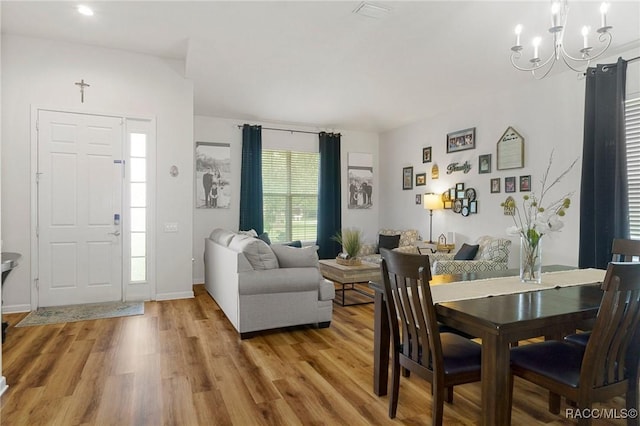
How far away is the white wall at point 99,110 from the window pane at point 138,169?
176mm

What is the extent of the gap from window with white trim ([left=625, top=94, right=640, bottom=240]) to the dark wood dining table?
2.27 m

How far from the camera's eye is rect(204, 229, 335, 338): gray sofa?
11.6 ft

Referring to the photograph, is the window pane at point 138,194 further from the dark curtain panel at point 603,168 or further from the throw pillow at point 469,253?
the dark curtain panel at point 603,168

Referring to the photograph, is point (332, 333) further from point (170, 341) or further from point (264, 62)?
point (264, 62)

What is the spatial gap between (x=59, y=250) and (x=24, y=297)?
2.06 ft

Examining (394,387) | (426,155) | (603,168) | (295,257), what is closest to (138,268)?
(295,257)

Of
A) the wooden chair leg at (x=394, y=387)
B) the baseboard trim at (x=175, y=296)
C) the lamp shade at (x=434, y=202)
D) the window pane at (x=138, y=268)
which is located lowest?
the baseboard trim at (x=175, y=296)

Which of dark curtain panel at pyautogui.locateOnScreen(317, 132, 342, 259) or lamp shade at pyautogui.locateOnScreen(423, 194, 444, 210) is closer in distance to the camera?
lamp shade at pyautogui.locateOnScreen(423, 194, 444, 210)

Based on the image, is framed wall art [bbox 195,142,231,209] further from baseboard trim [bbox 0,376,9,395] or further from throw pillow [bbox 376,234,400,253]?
baseboard trim [bbox 0,376,9,395]

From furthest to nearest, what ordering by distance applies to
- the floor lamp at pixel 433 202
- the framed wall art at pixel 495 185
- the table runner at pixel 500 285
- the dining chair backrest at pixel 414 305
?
the floor lamp at pixel 433 202 < the framed wall art at pixel 495 185 < the table runner at pixel 500 285 < the dining chair backrest at pixel 414 305

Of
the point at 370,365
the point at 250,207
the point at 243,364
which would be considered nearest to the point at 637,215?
the point at 370,365

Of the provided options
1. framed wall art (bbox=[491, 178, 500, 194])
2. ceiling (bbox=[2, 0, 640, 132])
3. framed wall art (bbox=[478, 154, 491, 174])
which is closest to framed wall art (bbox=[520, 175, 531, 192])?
framed wall art (bbox=[491, 178, 500, 194])

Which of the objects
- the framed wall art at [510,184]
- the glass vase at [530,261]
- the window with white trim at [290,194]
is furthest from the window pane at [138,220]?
the framed wall art at [510,184]

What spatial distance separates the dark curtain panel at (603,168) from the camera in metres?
3.83
